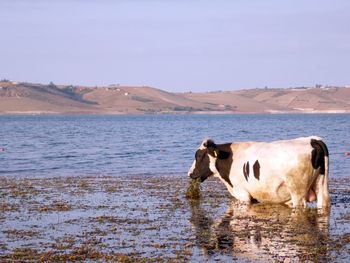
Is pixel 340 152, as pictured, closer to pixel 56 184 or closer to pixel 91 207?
pixel 56 184

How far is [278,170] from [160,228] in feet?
11.4

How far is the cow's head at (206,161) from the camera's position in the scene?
18.4m

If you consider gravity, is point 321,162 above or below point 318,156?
below

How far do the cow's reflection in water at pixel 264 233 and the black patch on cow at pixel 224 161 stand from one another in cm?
127

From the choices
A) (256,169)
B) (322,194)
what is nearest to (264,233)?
(322,194)

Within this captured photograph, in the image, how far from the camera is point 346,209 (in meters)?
16.1

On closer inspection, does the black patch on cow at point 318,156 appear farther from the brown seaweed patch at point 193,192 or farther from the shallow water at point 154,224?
the brown seaweed patch at point 193,192

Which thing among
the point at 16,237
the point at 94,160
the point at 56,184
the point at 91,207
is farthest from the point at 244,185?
the point at 94,160

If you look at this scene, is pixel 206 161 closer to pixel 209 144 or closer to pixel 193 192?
pixel 209 144

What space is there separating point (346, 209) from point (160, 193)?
557 centimetres

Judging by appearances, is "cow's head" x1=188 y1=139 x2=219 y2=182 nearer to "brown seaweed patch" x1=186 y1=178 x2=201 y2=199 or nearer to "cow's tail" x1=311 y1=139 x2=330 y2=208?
"brown seaweed patch" x1=186 y1=178 x2=201 y2=199

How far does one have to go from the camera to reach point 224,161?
1809cm

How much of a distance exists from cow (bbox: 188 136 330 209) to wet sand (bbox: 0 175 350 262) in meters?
0.35

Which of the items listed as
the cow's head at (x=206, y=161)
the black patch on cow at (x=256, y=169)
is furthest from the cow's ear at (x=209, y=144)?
the black patch on cow at (x=256, y=169)
